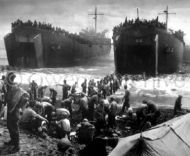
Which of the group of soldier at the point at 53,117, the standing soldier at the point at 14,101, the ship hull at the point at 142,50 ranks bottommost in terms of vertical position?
the group of soldier at the point at 53,117

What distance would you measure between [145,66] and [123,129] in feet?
63.6

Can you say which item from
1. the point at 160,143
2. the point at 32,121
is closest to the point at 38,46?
the point at 32,121

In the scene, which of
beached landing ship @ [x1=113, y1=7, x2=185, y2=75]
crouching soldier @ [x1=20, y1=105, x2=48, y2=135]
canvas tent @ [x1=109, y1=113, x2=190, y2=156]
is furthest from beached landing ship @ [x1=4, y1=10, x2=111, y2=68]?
canvas tent @ [x1=109, y1=113, x2=190, y2=156]

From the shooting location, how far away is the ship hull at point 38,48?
113 feet

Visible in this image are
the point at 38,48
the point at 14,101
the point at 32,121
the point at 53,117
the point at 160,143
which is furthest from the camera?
the point at 38,48

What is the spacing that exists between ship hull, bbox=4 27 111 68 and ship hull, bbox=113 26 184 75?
35.1 ft

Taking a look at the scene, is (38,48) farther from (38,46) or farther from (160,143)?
(160,143)

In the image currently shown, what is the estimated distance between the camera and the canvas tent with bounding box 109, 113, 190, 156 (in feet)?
16.8

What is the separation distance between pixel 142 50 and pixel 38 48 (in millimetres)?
13714

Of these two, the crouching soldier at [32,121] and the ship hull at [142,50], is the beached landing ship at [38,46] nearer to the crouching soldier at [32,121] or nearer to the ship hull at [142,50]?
the ship hull at [142,50]

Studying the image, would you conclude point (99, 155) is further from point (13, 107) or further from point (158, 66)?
point (158, 66)

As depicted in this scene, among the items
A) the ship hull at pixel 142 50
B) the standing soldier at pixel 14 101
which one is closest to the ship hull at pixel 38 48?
the ship hull at pixel 142 50

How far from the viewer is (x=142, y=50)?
28.6m

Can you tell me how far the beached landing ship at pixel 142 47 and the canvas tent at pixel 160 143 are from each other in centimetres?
2310
